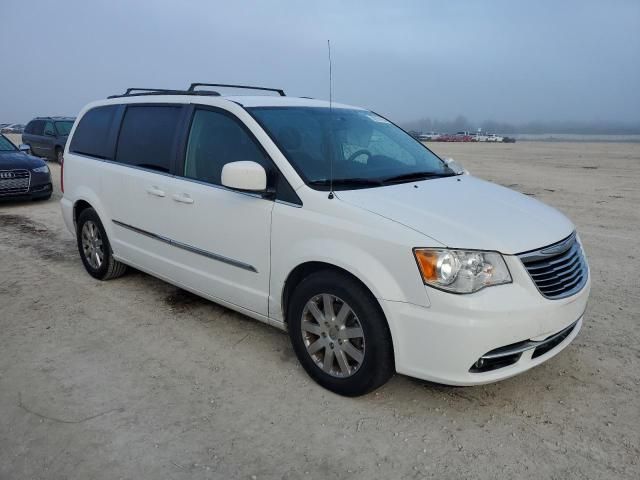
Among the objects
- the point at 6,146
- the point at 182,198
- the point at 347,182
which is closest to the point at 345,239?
the point at 347,182

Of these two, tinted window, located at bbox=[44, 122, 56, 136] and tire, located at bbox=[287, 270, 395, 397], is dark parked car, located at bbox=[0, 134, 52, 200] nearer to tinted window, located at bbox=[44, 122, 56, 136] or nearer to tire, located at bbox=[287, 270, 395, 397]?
tinted window, located at bbox=[44, 122, 56, 136]

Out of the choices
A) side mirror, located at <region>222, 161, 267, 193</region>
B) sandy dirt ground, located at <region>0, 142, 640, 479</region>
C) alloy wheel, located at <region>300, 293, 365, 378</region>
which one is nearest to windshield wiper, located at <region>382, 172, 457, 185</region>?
side mirror, located at <region>222, 161, 267, 193</region>

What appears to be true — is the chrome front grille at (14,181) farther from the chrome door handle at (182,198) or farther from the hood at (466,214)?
the hood at (466,214)

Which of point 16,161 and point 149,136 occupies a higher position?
point 149,136

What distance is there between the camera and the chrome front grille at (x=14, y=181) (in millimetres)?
9789

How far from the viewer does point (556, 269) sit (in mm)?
3012

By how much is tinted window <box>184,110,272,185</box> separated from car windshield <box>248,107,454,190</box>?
0.56 ft

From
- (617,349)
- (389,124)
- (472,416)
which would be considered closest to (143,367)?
(472,416)

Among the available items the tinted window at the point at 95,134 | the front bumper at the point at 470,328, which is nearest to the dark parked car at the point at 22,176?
the tinted window at the point at 95,134

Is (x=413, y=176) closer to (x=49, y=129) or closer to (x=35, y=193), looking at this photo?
(x=35, y=193)

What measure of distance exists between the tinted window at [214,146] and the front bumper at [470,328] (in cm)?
148

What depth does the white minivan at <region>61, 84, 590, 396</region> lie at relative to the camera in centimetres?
278

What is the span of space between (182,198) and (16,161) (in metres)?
7.78

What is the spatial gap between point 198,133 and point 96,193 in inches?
65.3
